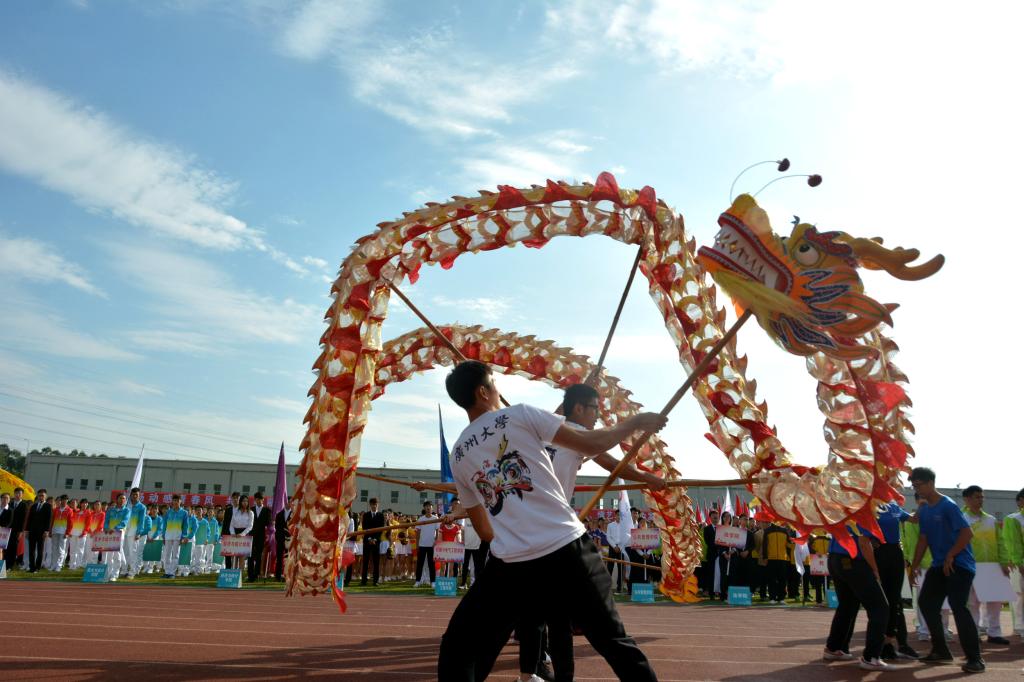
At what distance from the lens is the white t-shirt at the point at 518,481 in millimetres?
3156

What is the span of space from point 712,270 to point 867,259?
3.04 ft

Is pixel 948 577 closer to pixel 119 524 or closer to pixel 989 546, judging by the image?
pixel 989 546

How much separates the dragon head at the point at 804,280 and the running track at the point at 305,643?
3077 millimetres

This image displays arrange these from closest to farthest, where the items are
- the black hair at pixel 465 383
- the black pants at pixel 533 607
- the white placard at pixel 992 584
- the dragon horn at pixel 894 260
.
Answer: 1. the black pants at pixel 533 607
2. the black hair at pixel 465 383
3. the dragon horn at pixel 894 260
4. the white placard at pixel 992 584

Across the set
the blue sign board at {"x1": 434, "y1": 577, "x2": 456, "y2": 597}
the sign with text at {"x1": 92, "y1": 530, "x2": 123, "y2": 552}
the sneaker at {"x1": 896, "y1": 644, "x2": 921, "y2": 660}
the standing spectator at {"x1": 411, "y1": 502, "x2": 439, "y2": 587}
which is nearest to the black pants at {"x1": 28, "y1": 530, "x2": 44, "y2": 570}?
the sign with text at {"x1": 92, "y1": 530, "x2": 123, "y2": 552}

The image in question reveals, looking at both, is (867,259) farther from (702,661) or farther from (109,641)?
(109,641)

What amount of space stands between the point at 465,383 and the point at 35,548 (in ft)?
61.8

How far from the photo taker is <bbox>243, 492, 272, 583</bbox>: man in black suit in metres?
17.3

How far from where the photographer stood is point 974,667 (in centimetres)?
678

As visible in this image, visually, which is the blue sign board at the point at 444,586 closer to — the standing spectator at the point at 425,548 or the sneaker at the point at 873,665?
the standing spectator at the point at 425,548

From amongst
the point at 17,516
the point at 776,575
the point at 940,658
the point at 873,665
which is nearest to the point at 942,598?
the point at 940,658

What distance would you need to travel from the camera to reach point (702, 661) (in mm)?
7176

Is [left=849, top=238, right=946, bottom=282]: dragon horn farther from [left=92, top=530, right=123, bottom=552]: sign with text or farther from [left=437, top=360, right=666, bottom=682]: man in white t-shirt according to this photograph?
[left=92, top=530, right=123, bottom=552]: sign with text

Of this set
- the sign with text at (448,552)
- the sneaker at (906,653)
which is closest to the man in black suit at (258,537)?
the sign with text at (448,552)
